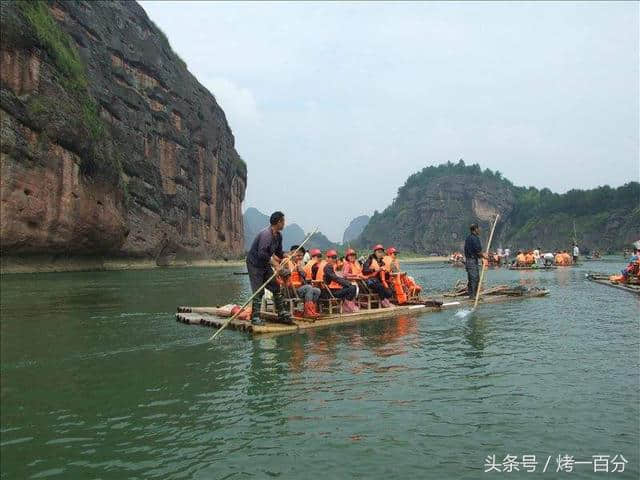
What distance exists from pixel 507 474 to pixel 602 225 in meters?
143

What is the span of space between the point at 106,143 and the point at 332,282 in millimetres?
41395

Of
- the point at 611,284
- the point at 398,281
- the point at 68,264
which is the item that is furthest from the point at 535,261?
the point at 68,264

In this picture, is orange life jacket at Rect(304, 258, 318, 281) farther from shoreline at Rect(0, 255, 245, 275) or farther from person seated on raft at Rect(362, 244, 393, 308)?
shoreline at Rect(0, 255, 245, 275)

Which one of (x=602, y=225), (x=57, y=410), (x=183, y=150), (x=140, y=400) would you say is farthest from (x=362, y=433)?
(x=602, y=225)

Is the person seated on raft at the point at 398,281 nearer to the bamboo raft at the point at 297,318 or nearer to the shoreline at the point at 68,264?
the bamboo raft at the point at 297,318

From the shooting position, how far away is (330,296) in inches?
561

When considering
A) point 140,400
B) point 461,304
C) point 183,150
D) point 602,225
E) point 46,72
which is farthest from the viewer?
point 602,225

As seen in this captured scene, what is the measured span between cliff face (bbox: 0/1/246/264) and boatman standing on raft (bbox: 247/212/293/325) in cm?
3029

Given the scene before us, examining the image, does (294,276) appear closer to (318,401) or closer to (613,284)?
(318,401)

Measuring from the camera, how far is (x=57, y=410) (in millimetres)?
6812

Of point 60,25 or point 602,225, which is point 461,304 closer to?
point 60,25

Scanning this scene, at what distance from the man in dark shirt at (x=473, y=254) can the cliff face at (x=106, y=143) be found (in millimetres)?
31546

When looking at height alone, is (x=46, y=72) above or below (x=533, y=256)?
above

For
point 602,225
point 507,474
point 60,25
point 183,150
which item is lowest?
point 507,474
